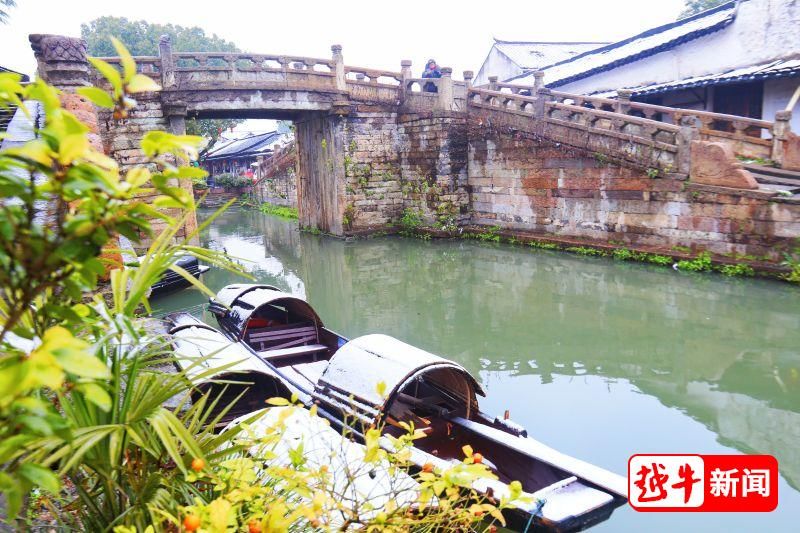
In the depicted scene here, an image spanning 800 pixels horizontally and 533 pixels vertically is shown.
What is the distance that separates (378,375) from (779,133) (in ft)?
31.0

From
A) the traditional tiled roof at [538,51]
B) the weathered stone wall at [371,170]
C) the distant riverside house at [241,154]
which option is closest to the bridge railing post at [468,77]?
the weathered stone wall at [371,170]

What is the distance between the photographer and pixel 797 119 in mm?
11609

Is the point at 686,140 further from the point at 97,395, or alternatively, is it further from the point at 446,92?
the point at 97,395

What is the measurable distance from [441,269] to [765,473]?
915cm

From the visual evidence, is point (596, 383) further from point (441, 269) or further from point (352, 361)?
point (441, 269)

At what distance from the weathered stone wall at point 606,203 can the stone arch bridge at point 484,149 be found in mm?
27

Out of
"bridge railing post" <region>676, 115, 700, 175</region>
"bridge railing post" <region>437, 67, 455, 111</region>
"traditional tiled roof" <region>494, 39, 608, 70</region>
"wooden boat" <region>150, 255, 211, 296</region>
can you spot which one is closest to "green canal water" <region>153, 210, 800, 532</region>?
"wooden boat" <region>150, 255, 211, 296</region>

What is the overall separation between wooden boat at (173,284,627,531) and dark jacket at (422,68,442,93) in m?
11.5

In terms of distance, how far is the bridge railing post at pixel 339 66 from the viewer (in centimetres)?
1472

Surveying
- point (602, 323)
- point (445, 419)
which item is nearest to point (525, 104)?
point (602, 323)

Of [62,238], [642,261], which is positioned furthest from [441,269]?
[62,238]

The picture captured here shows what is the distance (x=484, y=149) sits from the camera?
14.6m

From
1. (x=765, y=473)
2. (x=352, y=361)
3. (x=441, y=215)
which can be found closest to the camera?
(x=765, y=473)

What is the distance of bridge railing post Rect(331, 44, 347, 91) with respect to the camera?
14721 mm
